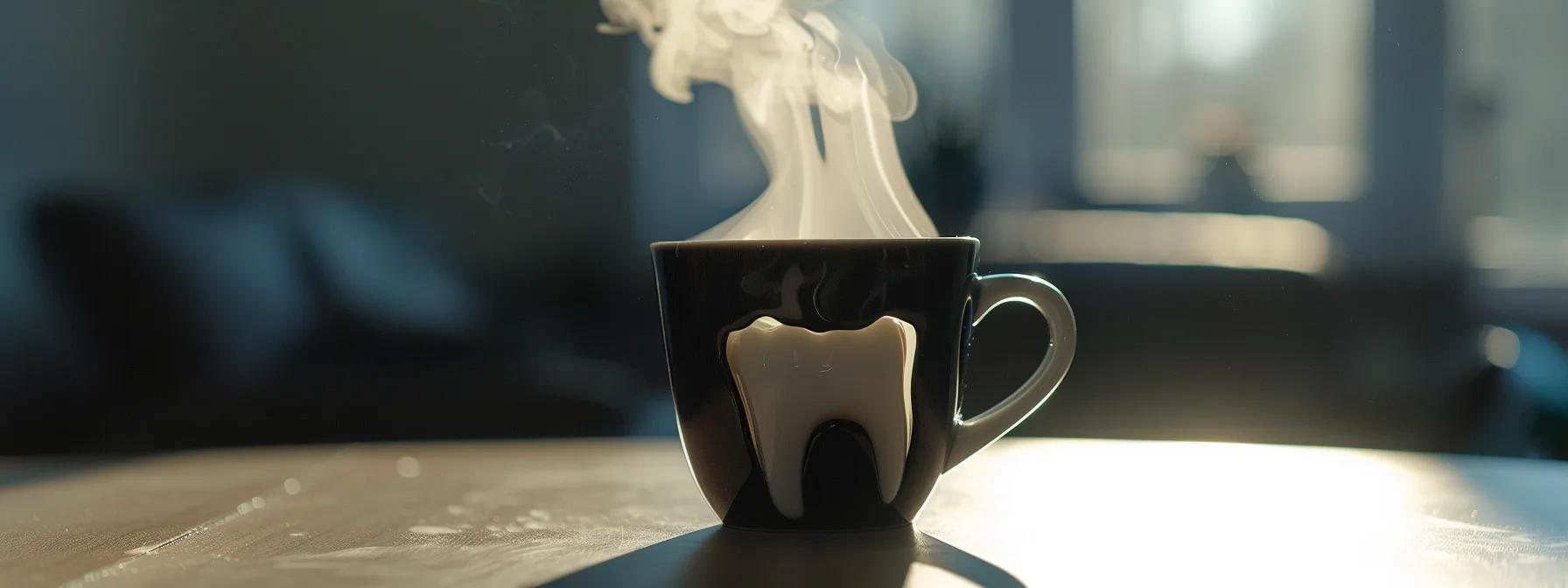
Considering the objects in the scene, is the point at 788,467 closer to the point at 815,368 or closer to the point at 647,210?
the point at 815,368

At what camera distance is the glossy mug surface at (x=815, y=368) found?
1.58 ft

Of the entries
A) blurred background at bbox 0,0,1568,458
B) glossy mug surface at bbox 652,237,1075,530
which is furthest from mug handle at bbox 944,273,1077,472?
blurred background at bbox 0,0,1568,458

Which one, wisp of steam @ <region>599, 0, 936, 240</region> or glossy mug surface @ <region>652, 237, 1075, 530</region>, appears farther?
wisp of steam @ <region>599, 0, 936, 240</region>

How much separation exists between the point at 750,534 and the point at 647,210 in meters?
3.21

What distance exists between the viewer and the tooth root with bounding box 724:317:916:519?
484mm

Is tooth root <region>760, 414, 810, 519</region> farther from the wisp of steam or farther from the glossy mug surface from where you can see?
the wisp of steam

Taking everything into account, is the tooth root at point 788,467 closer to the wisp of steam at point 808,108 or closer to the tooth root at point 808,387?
the tooth root at point 808,387

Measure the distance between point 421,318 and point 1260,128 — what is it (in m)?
2.86

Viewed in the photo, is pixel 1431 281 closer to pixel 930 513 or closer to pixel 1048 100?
pixel 1048 100

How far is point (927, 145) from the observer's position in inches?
129

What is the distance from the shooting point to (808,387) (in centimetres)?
49

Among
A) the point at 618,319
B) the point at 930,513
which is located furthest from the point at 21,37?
the point at 930,513

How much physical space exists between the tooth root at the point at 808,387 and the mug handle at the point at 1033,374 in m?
0.05

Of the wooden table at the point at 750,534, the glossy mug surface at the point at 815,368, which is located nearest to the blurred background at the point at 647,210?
the wooden table at the point at 750,534
